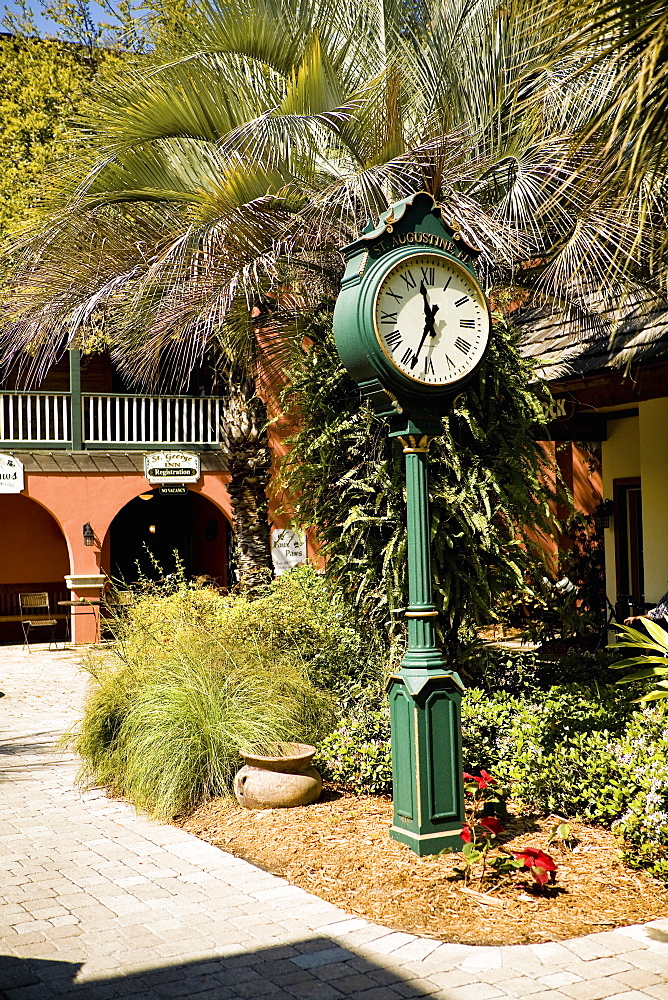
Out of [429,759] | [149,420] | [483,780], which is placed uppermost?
[149,420]

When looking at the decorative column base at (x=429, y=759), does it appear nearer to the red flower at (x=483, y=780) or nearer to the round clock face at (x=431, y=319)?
the red flower at (x=483, y=780)

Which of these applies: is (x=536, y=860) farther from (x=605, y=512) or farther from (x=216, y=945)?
(x=605, y=512)

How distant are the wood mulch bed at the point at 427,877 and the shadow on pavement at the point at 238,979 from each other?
1.43ft

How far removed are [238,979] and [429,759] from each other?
1515mm

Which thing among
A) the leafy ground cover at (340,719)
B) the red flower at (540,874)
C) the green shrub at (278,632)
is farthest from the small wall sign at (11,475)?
the red flower at (540,874)

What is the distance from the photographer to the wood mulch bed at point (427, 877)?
4129 mm

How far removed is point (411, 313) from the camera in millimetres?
5066

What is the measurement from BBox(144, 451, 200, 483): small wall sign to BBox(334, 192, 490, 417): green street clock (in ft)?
44.4

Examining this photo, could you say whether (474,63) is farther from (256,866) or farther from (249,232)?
(256,866)

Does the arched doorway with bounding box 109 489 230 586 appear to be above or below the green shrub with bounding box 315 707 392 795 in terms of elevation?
above

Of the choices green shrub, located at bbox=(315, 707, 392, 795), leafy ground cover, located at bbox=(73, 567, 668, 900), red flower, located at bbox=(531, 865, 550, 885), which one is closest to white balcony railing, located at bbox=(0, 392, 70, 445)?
leafy ground cover, located at bbox=(73, 567, 668, 900)

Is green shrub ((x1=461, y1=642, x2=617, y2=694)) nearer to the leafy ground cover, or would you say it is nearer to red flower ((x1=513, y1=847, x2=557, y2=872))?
the leafy ground cover

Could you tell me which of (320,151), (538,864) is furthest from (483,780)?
(320,151)

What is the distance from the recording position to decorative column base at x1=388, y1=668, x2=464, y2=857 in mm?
4863
